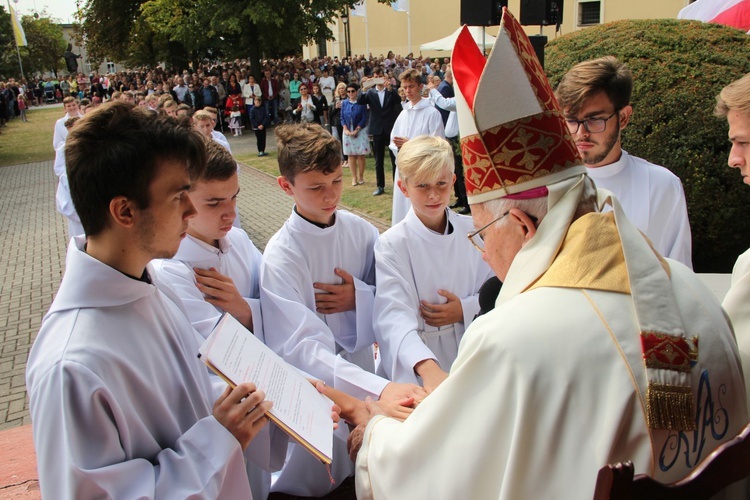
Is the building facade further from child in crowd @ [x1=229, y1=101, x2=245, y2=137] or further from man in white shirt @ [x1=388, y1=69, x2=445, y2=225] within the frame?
man in white shirt @ [x1=388, y1=69, x2=445, y2=225]

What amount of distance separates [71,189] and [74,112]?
10054 mm

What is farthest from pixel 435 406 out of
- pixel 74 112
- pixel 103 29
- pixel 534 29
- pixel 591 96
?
pixel 103 29

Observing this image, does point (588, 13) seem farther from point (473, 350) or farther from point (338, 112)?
point (473, 350)

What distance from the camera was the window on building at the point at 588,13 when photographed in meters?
30.2

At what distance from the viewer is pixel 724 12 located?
867 centimetres

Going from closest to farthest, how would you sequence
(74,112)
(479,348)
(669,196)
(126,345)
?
(479,348), (126,345), (669,196), (74,112)

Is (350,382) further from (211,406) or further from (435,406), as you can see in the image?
(435,406)

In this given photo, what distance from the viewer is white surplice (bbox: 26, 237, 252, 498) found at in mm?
1475

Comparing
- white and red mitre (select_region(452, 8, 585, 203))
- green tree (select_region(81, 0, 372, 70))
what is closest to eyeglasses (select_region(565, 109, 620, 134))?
white and red mitre (select_region(452, 8, 585, 203))

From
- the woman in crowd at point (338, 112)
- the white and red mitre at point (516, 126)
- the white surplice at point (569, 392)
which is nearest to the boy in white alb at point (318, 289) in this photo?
the white surplice at point (569, 392)

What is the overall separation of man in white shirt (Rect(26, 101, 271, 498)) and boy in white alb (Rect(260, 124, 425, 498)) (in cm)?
82

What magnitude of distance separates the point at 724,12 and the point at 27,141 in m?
24.9

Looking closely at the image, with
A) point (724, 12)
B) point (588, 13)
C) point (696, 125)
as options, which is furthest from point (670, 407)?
point (588, 13)

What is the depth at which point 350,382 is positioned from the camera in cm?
261
